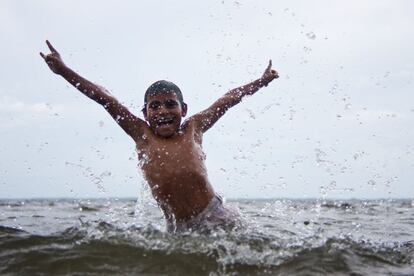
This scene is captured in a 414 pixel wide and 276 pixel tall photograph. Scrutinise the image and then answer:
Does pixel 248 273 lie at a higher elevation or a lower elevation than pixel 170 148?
lower

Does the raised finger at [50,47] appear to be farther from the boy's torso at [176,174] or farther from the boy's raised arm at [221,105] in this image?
the boy's raised arm at [221,105]

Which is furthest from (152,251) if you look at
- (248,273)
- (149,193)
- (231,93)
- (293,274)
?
(231,93)

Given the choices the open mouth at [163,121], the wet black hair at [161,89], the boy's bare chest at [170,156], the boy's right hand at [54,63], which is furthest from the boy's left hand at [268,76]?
the boy's right hand at [54,63]

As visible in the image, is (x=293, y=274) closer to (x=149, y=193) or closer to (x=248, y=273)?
(x=248, y=273)

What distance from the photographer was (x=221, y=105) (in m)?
6.25

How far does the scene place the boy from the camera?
5609 mm

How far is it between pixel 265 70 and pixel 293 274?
339 centimetres

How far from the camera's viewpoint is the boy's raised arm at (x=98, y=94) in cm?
562

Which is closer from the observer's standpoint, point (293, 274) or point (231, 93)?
point (293, 274)

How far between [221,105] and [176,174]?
1.14 metres

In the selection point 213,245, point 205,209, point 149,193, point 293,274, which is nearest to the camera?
point 293,274

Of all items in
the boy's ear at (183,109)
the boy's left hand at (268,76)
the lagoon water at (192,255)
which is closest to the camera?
the lagoon water at (192,255)

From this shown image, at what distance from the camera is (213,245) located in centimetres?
464

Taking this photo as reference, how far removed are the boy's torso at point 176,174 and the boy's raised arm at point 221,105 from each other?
1.31 feet
